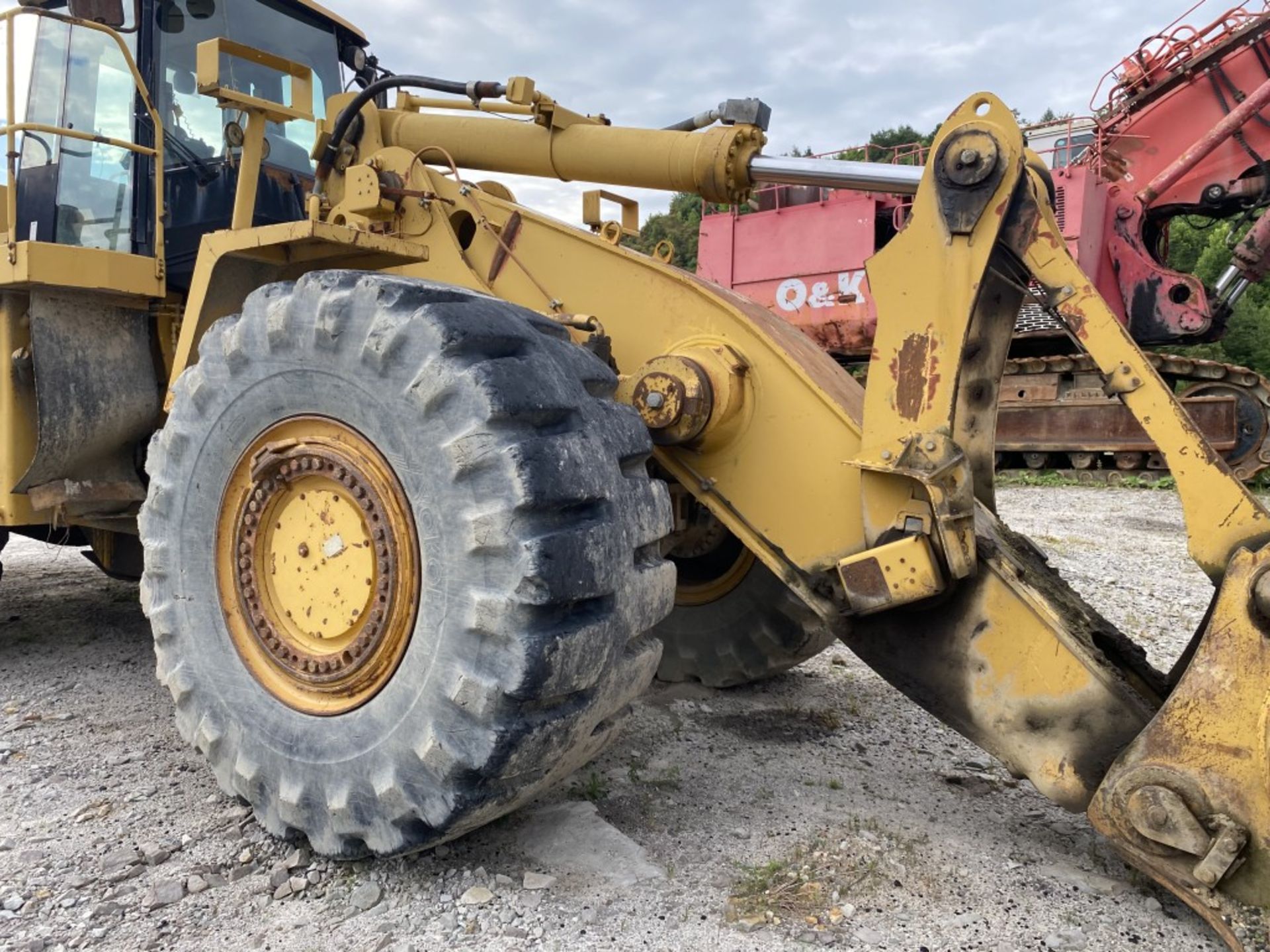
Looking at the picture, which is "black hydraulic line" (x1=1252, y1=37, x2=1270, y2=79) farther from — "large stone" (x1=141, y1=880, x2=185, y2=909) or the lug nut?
"large stone" (x1=141, y1=880, x2=185, y2=909)

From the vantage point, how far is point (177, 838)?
8.61 ft

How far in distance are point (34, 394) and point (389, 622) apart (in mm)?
2247

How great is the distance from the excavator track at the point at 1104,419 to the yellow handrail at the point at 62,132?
9.34m

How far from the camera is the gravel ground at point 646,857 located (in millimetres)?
2164

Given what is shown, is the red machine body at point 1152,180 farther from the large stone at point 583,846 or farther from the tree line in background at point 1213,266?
the large stone at point 583,846

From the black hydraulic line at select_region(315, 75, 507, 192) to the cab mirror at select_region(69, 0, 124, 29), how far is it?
2.45 ft

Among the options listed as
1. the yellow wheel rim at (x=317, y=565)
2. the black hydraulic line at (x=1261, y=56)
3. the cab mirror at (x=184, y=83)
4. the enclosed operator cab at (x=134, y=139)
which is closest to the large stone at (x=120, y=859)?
the yellow wheel rim at (x=317, y=565)

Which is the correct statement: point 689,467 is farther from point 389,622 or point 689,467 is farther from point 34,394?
point 34,394

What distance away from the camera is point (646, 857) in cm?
248

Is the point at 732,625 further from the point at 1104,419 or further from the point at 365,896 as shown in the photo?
the point at 1104,419

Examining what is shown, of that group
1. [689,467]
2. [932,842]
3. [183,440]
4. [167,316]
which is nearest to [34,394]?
[167,316]

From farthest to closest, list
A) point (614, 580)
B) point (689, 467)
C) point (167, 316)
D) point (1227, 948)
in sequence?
point (167, 316), point (689, 467), point (614, 580), point (1227, 948)

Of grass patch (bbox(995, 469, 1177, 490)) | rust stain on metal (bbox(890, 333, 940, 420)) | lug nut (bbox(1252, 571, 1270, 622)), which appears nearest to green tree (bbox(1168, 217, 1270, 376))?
grass patch (bbox(995, 469, 1177, 490))

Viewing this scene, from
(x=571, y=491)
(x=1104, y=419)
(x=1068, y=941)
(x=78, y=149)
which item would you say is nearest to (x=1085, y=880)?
(x=1068, y=941)
